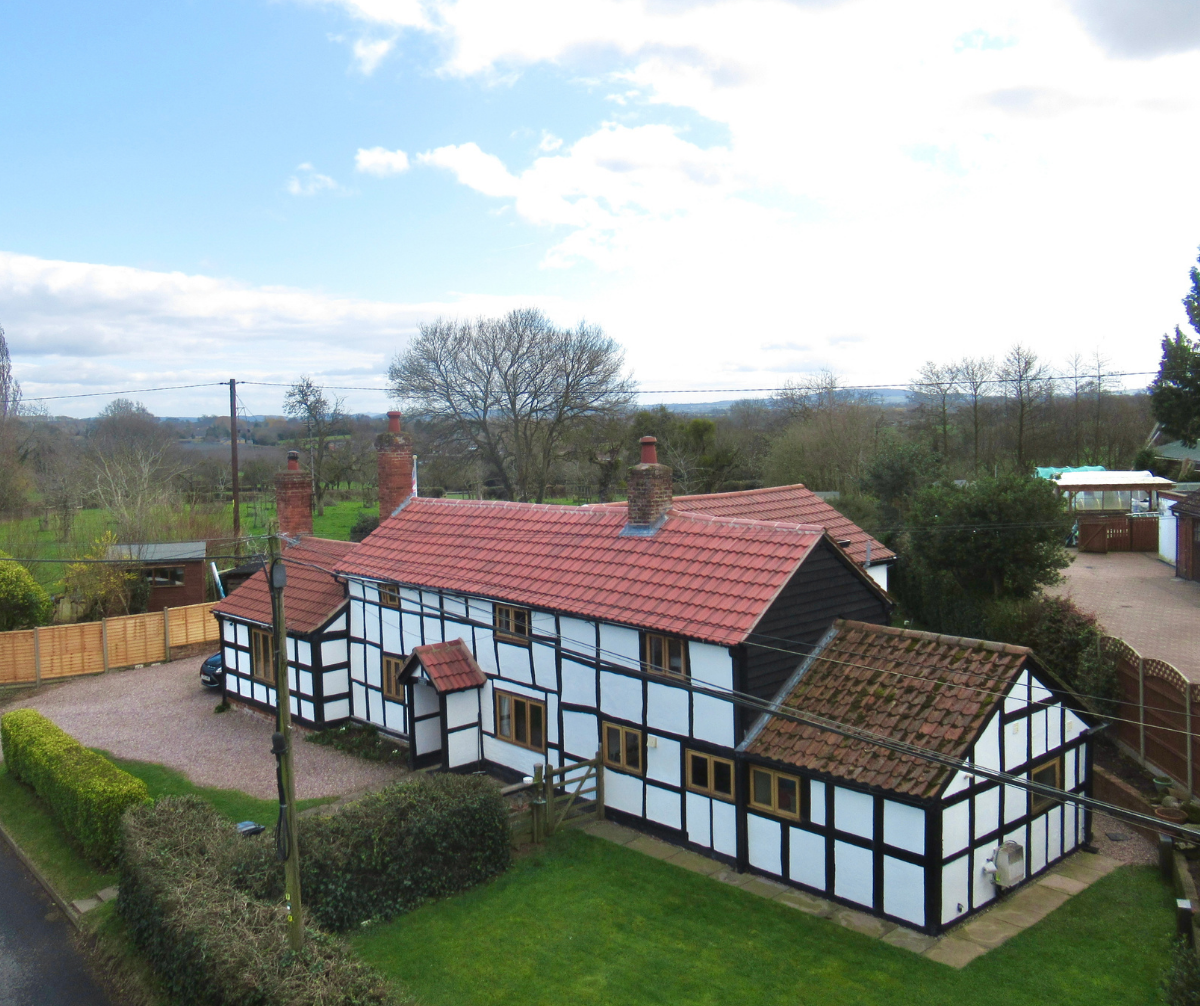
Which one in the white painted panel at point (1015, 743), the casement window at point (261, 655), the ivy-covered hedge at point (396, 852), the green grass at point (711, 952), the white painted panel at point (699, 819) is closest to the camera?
the green grass at point (711, 952)

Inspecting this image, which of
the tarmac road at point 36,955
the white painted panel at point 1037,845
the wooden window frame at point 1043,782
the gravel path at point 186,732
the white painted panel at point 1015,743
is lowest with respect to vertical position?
the tarmac road at point 36,955

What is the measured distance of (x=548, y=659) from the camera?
51.9 feet

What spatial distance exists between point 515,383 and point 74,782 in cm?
3069

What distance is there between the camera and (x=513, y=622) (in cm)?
1666

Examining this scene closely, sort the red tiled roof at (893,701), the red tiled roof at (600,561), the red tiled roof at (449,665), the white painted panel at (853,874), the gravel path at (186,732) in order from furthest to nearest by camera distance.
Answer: the gravel path at (186,732), the red tiled roof at (449,665), the red tiled roof at (600,561), the white painted panel at (853,874), the red tiled roof at (893,701)

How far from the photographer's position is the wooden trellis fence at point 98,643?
26094 mm

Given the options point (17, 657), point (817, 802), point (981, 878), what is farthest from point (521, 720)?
point (17, 657)

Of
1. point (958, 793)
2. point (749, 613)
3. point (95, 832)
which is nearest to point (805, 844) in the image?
point (958, 793)

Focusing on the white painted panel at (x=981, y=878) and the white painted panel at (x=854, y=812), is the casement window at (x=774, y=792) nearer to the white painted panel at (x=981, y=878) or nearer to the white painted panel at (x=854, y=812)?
the white painted panel at (x=854, y=812)

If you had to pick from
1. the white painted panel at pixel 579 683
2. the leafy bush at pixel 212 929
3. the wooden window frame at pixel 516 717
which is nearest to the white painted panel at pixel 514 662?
the wooden window frame at pixel 516 717

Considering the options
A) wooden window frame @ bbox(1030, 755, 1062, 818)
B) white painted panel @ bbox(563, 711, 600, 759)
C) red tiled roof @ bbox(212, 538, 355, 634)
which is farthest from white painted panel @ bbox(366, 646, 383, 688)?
wooden window frame @ bbox(1030, 755, 1062, 818)

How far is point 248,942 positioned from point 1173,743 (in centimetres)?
1396

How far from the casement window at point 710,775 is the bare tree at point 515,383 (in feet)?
101

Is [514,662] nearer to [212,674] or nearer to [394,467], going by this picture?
[394,467]
